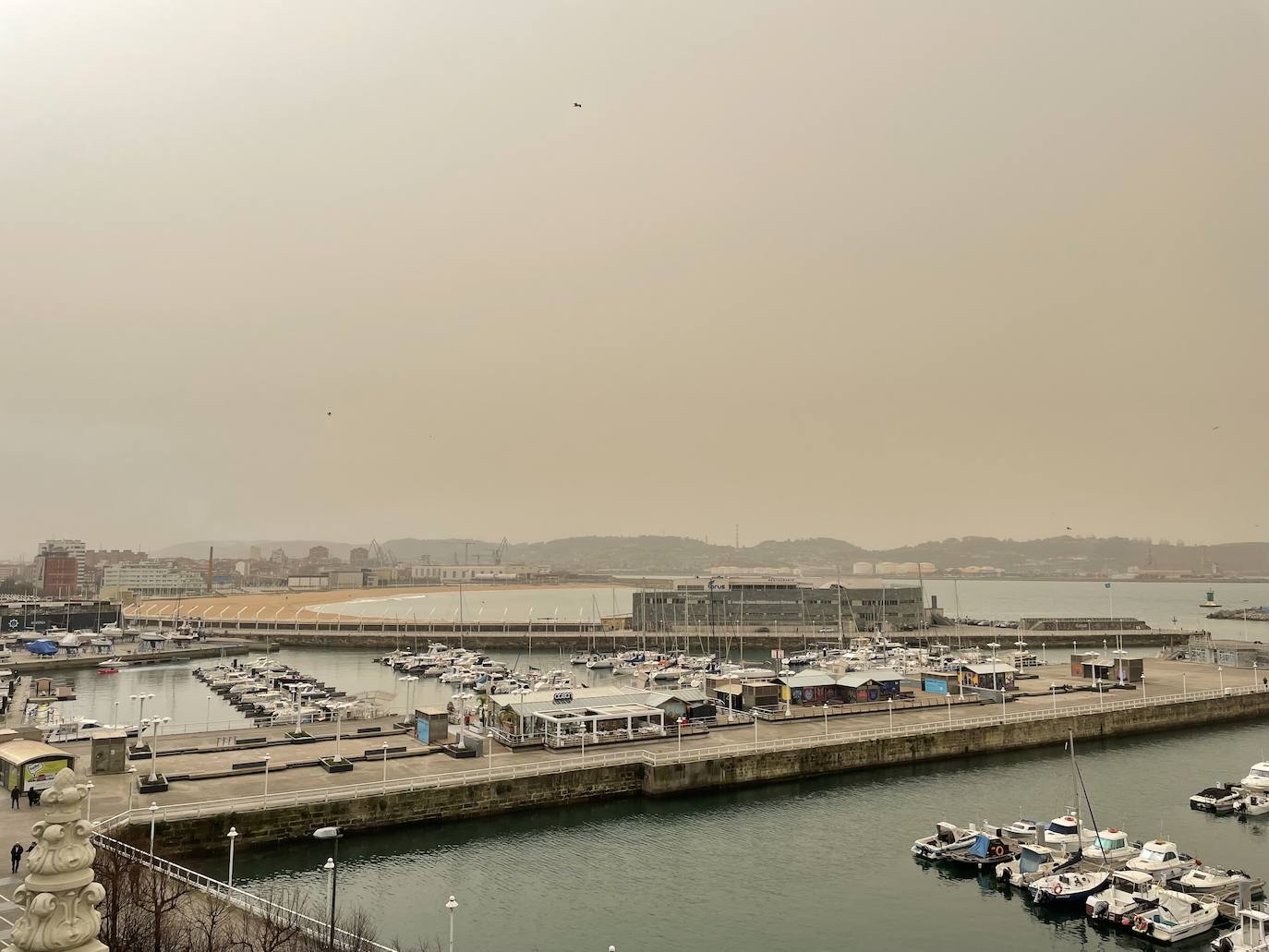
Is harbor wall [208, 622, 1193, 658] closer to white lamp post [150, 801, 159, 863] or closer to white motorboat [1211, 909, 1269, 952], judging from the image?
white lamp post [150, 801, 159, 863]

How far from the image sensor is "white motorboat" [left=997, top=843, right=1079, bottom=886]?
2138cm

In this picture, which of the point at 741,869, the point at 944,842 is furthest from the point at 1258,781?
the point at 741,869

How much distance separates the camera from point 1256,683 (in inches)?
1864

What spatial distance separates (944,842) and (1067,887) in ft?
11.6

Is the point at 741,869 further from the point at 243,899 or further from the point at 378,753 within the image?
the point at 378,753

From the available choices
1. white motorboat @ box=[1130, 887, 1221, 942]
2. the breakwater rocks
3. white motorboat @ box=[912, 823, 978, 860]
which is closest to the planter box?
white motorboat @ box=[912, 823, 978, 860]

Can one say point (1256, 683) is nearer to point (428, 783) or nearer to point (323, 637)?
point (428, 783)

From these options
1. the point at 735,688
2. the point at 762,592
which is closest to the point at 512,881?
the point at 735,688

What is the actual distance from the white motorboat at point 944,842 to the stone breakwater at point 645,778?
741 cm

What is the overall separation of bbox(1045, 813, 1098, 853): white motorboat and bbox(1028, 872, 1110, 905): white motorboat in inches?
84.2

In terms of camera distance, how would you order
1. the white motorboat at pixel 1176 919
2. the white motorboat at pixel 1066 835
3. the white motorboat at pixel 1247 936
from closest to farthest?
the white motorboat at pixel 1247 936 < the white motorboat at pixel 1176 919 < the white motorboat at pixel 1066 835

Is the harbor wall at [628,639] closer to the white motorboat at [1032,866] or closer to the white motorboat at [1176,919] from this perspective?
the white motorboat at [1032,866]

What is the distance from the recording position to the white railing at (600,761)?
74.3ft

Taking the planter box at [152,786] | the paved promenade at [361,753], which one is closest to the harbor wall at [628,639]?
the paved promenade at [361,753]
